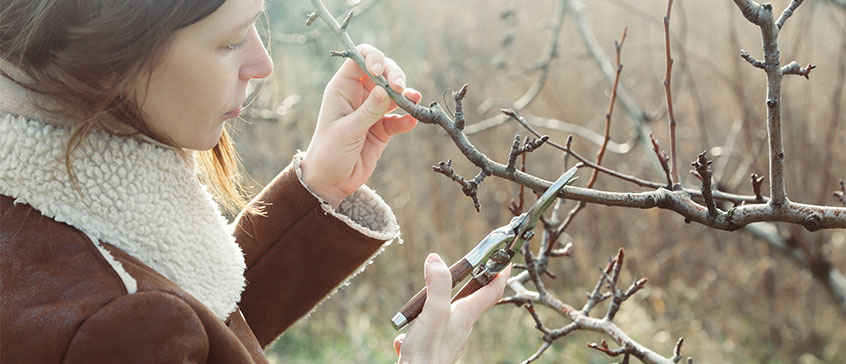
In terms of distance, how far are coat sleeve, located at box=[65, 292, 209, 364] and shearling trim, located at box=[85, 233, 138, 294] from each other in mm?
25

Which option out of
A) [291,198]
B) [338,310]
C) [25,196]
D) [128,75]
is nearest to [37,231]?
[25,196]

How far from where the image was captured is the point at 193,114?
3.44 feet

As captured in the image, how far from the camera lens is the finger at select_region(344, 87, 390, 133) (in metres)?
1.21

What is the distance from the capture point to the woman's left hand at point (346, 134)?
132 cm

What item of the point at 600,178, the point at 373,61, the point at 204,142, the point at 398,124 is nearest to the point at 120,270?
the point at 204,142

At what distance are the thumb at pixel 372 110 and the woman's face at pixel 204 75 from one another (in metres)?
0.18

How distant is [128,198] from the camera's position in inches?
41.3

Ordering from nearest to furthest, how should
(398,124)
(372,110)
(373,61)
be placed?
(373,61)
(372,110)
(398,124)

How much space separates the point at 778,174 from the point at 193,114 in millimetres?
744

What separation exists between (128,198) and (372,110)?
400 mm

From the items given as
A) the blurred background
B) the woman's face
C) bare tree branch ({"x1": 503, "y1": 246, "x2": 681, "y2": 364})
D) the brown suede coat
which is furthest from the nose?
the blurred background

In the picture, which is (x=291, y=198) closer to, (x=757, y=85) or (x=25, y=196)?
(x=25, y=196)

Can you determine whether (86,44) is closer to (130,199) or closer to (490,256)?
(130,199)

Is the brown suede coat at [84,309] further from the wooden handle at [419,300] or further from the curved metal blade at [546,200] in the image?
the curved metal blade at [546,200]
